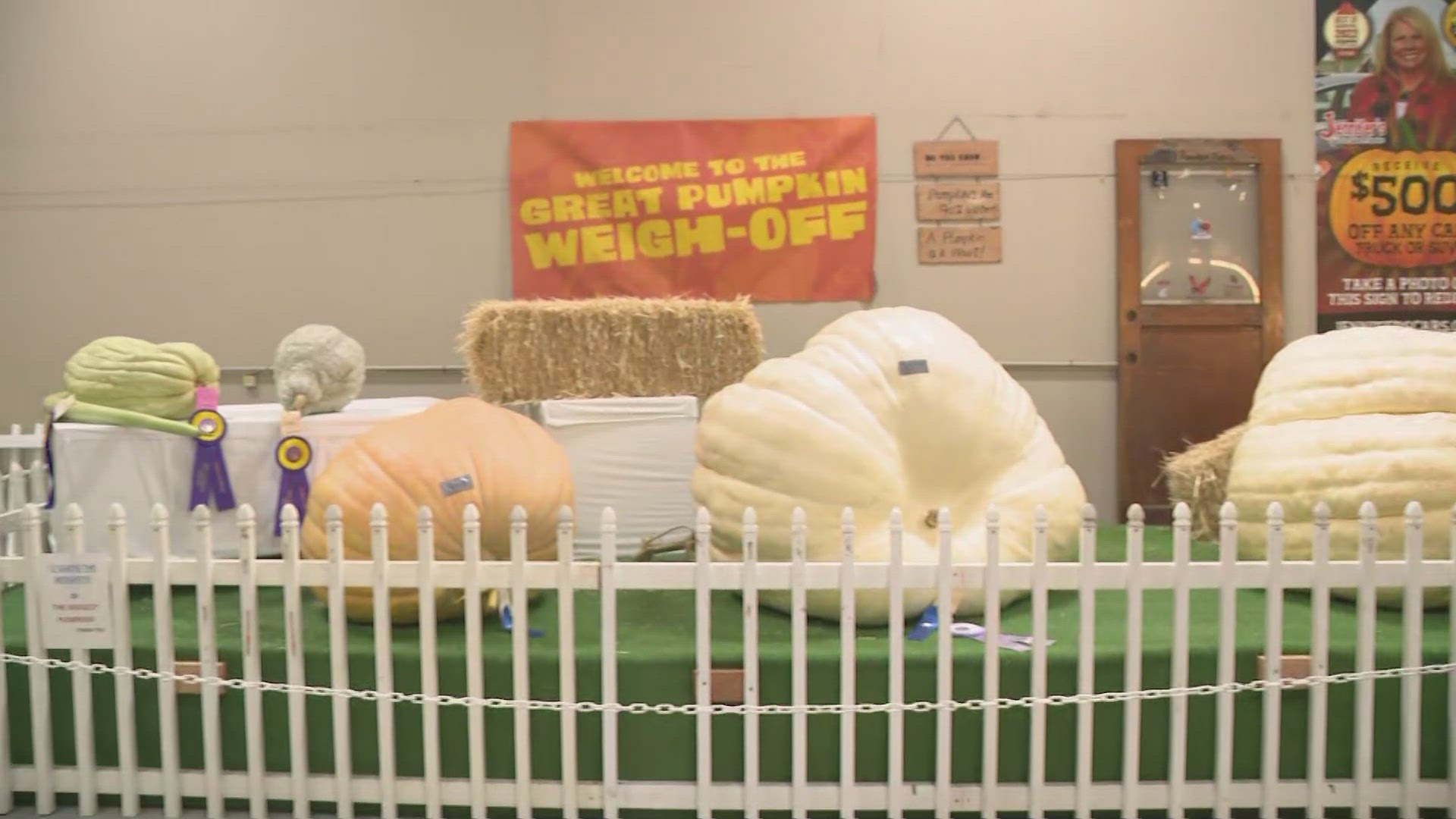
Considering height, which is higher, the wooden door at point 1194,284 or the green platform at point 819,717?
the wooden door at point 1194,284

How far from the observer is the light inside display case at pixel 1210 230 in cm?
484

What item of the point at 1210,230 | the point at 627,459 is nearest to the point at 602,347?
the point at 627,459

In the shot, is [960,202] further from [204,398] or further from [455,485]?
[204,398]

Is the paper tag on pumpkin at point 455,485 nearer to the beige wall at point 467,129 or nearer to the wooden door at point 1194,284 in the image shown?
the beige wall at point 467,129

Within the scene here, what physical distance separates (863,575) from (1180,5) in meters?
3.89

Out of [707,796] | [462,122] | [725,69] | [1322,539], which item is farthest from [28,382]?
[1322,539]

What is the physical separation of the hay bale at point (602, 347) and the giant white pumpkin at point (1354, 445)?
6.01 feet

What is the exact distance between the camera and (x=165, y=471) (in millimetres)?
3188

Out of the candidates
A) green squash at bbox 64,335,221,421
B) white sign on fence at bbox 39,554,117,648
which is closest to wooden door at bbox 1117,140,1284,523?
green squash at bbox 64,335,221,421

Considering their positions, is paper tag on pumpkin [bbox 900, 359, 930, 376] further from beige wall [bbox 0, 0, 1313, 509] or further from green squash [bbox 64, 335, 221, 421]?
green squash [bbox 64, 335, 221, 421]

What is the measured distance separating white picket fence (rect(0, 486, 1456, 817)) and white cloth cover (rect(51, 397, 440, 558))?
776mm

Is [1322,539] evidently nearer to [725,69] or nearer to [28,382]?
[725,69]

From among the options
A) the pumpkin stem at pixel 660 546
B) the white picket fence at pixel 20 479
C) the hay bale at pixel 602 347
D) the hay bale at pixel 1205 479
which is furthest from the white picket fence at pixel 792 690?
the white picket fence at pixel 20 479

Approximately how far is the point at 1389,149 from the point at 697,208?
3278 mm
